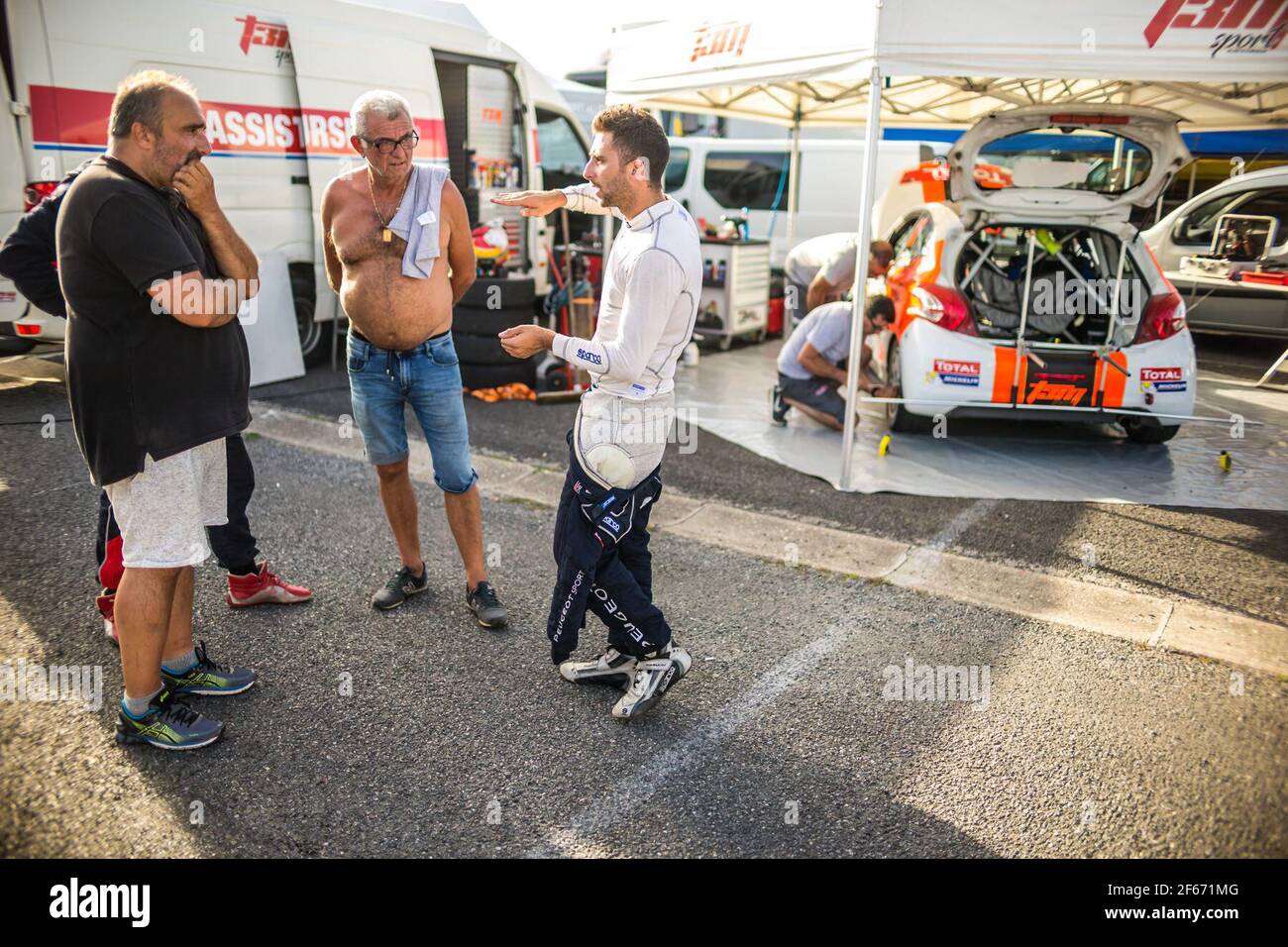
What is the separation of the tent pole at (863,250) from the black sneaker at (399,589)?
9.22ft

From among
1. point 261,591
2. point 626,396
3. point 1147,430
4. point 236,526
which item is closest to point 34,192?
point 236,526

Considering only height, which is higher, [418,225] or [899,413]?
[418,225]

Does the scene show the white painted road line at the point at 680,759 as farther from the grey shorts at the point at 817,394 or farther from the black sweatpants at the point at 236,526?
the grey shorts at the point at 817,394

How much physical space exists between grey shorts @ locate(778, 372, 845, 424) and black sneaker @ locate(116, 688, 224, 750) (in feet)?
16.4

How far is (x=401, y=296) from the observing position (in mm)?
3457

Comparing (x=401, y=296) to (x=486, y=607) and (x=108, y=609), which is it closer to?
(x=486, y=607)

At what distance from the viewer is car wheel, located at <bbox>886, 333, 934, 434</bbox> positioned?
6.67 m

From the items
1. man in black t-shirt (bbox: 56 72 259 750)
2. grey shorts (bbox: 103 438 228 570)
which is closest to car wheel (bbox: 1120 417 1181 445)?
man in black t-shirt (bbox: 56 72 259 750)

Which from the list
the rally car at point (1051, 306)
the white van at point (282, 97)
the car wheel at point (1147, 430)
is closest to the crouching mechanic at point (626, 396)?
the rally car at point (1051, 306)

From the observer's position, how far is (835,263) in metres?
7.46

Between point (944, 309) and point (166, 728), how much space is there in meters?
5.39

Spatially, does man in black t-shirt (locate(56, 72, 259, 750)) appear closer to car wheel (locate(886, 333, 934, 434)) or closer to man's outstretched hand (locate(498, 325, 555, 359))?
man's outstretched hand (locate(498, 325, 555, 359))

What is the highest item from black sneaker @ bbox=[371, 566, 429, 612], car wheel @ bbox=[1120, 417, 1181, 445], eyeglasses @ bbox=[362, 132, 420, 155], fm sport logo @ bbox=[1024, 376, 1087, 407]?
eyeglasses @ bbox=[362, 132, 420, 155]

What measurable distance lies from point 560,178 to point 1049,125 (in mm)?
8075
